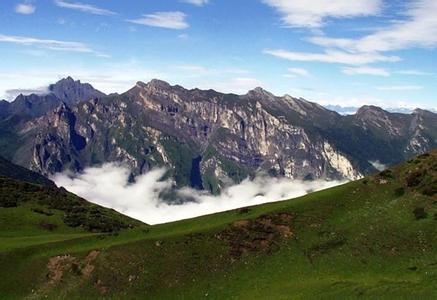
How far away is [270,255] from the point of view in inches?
2628

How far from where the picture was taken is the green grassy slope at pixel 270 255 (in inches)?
2293

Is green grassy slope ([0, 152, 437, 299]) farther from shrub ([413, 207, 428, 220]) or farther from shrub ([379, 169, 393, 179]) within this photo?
shrub ([379, 169, 393, 179])

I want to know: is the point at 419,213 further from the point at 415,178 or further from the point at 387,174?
the point at 387,174

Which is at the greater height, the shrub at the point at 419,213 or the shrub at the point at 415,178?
the shrub at the point at 415,178

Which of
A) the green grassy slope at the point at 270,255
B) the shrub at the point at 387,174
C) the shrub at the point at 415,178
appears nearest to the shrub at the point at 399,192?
the green grassy slope at the point at 270,255

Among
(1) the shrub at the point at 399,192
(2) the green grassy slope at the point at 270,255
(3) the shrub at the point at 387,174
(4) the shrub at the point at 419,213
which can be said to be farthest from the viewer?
(3) the shrub at the point at 387,174

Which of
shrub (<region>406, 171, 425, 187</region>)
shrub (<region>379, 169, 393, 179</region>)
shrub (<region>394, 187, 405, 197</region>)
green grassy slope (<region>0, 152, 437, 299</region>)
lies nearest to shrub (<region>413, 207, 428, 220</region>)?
green grassy slope (<region>0, 152, 437, 299</region>)

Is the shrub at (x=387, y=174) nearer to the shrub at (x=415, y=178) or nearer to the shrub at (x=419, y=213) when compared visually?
the shrub at (x=415, y=178)

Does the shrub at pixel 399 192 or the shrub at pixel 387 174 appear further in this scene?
the shrub at pixel 387 174

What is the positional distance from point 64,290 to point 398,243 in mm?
42612

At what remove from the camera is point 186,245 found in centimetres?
7044

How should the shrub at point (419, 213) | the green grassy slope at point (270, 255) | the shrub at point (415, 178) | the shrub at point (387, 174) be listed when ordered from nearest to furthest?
the green grassy slope at point (270, 255) → the shrub at point (419, 213) → the shrub at point (415, 178) → the shrub at point (387, 174)

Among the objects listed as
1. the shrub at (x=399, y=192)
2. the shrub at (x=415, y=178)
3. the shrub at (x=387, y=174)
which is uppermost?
the shrub at (x=387, y=174)

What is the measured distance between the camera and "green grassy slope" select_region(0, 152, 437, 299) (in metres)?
58.2
